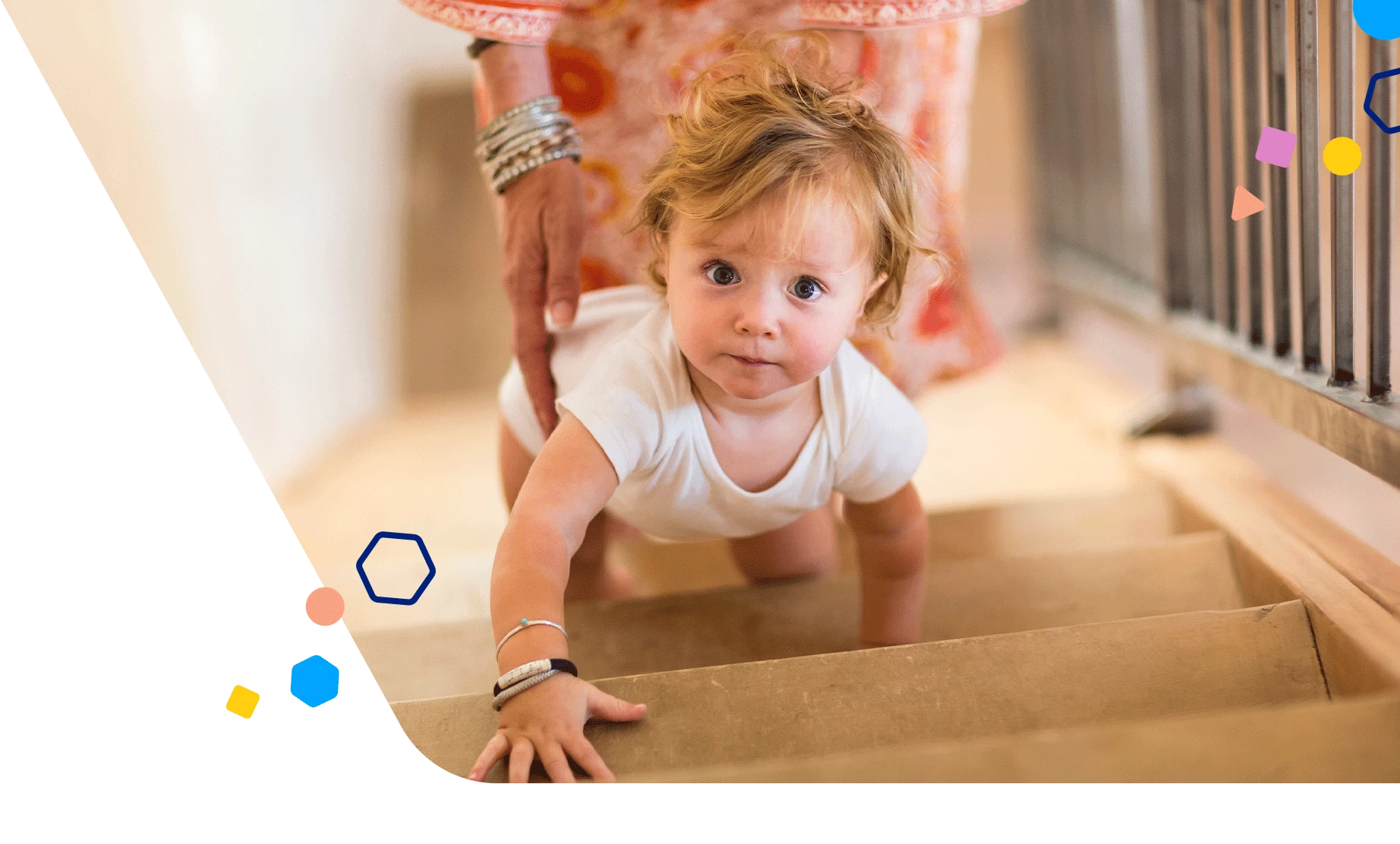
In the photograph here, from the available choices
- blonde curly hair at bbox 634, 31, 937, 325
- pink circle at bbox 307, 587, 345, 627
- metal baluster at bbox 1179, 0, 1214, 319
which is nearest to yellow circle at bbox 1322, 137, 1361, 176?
blonde curly hair at bbox 634, 31, 937, 325

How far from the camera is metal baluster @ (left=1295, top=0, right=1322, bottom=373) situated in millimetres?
929

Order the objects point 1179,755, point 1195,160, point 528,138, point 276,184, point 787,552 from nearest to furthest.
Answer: point 1179,755 → point 528,138 → point 787,552 → point 1195,160 → point 276,184

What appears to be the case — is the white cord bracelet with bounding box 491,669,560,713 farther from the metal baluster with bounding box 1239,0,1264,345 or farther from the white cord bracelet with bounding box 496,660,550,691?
the metal baluster with bounding box 1239,0,1264,345

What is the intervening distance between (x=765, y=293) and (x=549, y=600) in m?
0.26

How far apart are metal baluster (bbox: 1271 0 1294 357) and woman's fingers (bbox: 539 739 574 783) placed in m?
0.81

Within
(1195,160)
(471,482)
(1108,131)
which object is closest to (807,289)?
(1195,160)

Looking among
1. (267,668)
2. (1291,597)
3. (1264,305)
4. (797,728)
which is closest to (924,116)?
(1264,305)

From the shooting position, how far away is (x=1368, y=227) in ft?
2.90

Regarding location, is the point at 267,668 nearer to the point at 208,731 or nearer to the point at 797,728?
the point at 208,731

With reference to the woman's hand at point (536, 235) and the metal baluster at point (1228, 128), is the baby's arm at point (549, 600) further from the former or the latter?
the metal baluster at point (1228, 128)

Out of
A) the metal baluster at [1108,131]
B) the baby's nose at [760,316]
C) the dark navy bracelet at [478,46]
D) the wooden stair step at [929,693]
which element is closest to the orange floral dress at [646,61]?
the dark navy bracelet at [478,46]

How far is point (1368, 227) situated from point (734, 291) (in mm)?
488

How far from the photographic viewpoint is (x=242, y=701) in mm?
784

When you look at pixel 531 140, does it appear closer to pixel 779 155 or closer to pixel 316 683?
pixel 779 155
